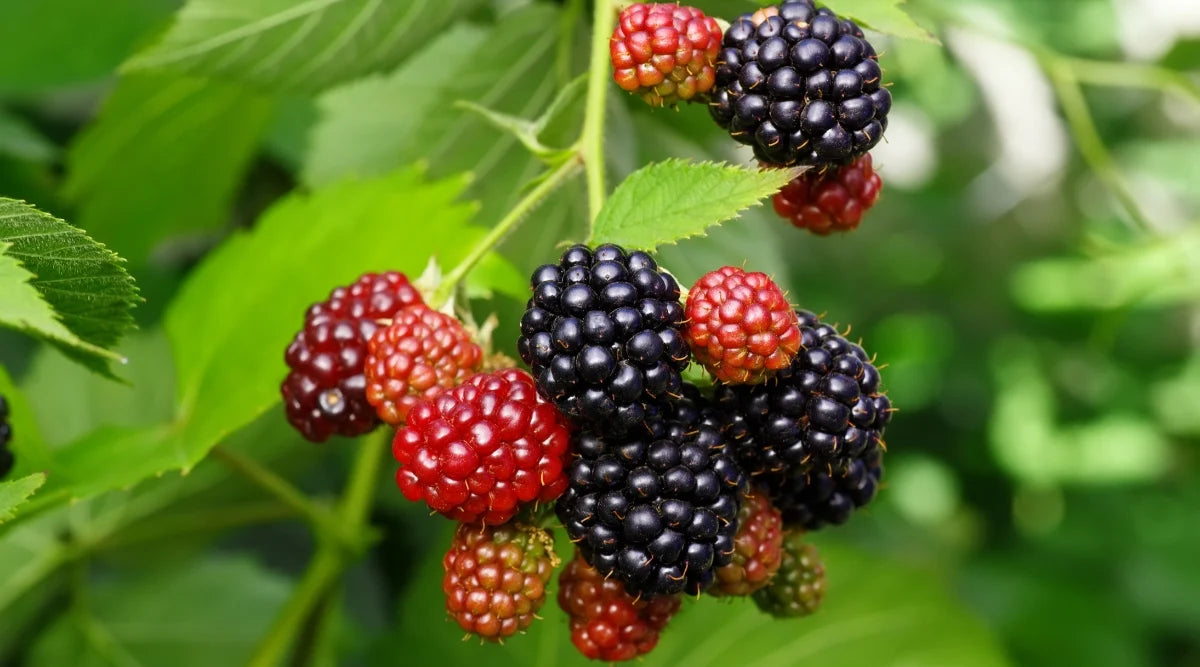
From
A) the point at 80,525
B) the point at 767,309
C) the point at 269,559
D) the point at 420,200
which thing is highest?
the point at 767,309

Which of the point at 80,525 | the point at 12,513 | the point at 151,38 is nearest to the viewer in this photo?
the point at 12,513

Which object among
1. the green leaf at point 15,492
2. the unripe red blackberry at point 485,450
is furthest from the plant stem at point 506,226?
the green leaf at point 15,492

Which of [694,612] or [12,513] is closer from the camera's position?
[12,513]

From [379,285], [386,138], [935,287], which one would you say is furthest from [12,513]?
[935,287]

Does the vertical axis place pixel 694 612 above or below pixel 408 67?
below

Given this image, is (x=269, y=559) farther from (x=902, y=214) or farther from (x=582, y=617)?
(x=902, y=214)

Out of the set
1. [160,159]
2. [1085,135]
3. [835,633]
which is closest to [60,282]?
[160,159]

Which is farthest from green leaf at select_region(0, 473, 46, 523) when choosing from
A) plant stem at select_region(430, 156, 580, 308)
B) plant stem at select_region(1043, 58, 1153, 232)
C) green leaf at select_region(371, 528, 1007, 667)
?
plant stem at select_region(1043, 58, 1153, 232)
